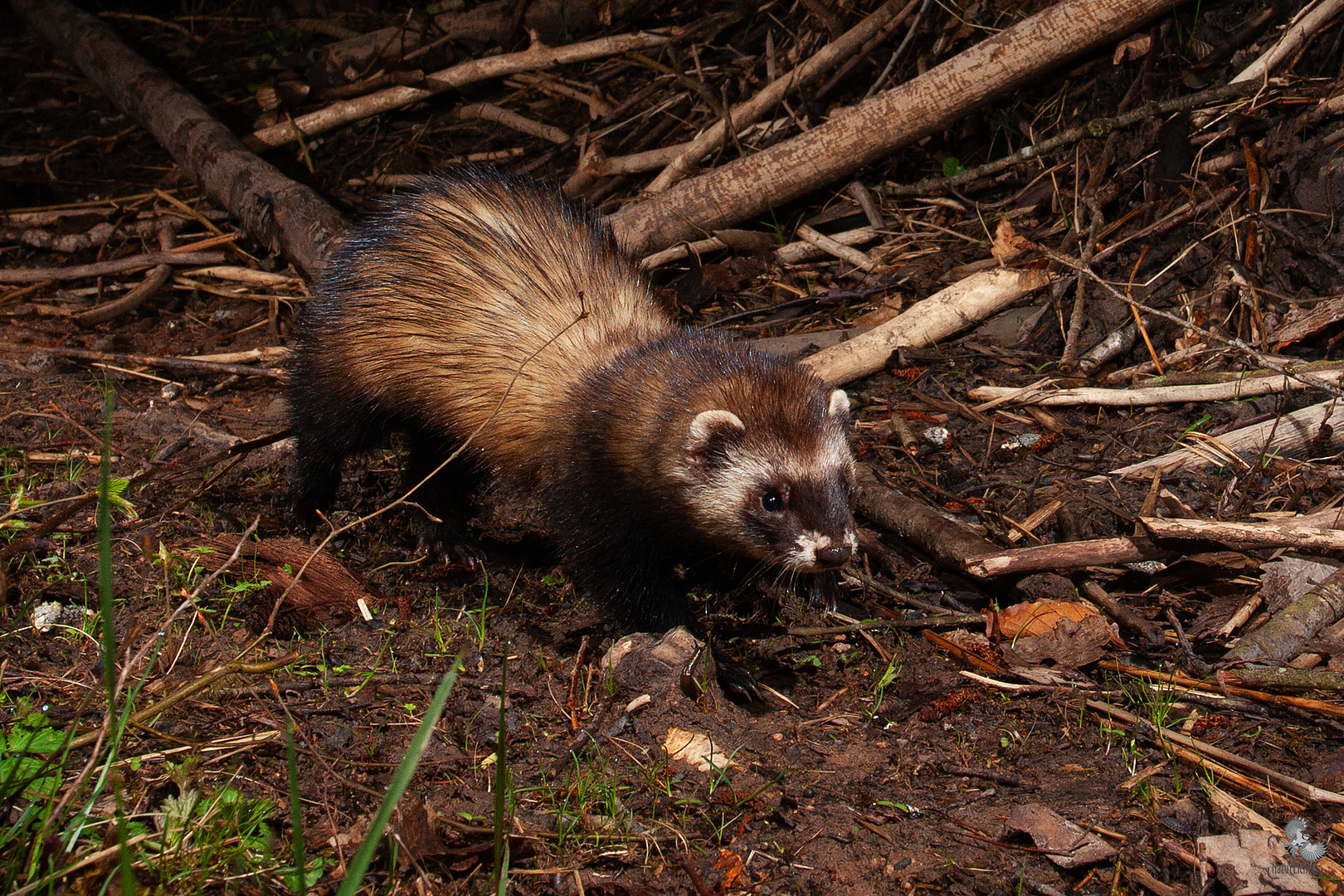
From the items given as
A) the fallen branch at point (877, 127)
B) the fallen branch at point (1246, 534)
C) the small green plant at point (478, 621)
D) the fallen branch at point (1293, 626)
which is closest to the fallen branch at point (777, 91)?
the fallen branch at point (877, 127)

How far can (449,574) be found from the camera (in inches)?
212

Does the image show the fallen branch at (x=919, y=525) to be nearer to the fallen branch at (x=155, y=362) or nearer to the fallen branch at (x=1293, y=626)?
the fallen branch at (x=1293, y=626)

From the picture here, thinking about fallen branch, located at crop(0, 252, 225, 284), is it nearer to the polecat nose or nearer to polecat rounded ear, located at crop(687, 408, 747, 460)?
polecat rounded ear, located at crop(687, 408, 747, 460)

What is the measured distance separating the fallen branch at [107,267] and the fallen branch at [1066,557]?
6389 millimetres

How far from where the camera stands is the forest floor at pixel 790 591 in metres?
3.04

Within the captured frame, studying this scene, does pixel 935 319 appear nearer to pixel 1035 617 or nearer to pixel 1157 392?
pixel 1157 392

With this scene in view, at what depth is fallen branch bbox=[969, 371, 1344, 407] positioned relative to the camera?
508 cm

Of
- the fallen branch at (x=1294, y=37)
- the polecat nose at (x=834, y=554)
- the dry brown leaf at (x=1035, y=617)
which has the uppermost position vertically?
the fallen branch at (x=1294, y=37)

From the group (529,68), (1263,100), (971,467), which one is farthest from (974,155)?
(529,68)

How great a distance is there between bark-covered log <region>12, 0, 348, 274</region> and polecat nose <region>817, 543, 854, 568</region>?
4247mm

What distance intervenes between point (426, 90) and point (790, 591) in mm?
6167

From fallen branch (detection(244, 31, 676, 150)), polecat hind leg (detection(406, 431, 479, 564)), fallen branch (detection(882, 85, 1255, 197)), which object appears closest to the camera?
polecat hind leg (detection(406, 431, 479, 564))

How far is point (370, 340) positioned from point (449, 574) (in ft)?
4.21

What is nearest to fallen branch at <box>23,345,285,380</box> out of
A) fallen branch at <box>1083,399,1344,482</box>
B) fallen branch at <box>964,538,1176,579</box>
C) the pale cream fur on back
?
the pale cream fur on back
